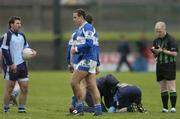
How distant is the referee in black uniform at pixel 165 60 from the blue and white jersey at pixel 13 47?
9.83 ft

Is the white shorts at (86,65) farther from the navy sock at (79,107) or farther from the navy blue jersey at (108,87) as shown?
the navy blue jersey at (108,87)

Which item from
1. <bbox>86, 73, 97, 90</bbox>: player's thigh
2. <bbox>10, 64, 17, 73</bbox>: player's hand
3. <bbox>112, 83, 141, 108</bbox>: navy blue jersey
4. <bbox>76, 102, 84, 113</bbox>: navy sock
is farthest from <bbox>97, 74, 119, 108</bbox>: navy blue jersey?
<bbox>10, 64, 17, 73</bbox>: player's hand

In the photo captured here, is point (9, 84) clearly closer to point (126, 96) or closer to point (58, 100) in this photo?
point (126, 96)

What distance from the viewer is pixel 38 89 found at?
2456 cm

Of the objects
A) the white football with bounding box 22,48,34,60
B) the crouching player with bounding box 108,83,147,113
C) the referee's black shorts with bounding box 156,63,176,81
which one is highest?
the white football with bounding box 22,48,34,60

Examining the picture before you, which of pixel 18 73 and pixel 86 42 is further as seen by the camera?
pixel 18 73

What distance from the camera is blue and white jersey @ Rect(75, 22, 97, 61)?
1402 centimetres

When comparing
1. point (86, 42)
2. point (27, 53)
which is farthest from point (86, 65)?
point (27, 53)

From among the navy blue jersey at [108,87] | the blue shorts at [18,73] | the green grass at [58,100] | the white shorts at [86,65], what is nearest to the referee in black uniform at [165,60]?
the green grass at [58,100]

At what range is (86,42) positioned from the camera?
1404 cm

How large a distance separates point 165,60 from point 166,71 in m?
0.26

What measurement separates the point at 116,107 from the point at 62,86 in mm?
10287

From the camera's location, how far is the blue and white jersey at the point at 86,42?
1402 centimetres

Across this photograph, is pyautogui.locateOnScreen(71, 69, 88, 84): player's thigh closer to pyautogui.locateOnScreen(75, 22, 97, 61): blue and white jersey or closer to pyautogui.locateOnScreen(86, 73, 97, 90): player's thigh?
pyautogui.locateOnScreen(86, 73, 97, 90): player's thigh
